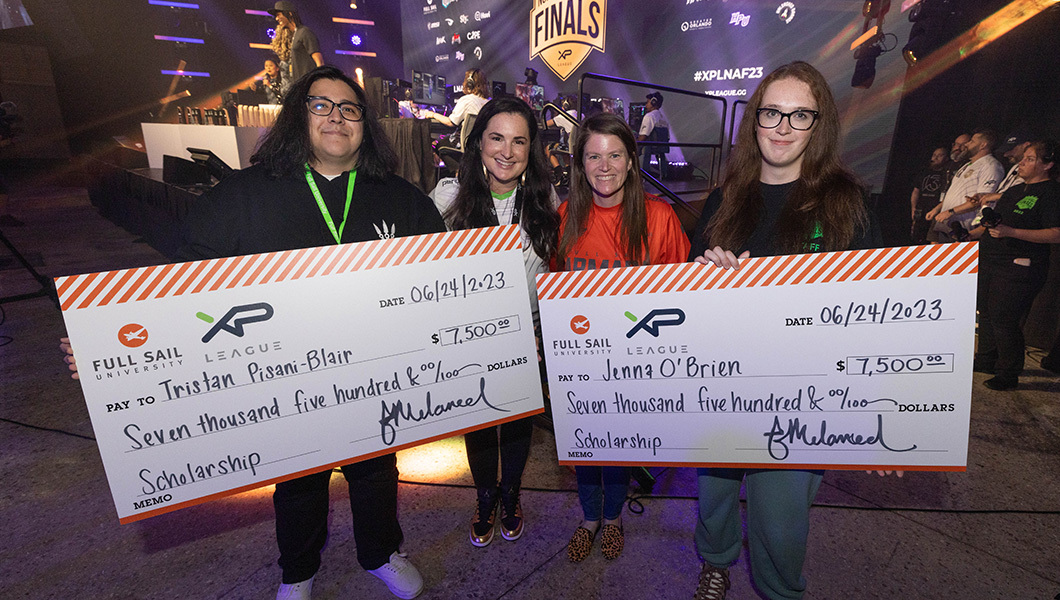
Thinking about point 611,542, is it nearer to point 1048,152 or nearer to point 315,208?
point 315,208

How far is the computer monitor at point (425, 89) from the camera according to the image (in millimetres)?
11117

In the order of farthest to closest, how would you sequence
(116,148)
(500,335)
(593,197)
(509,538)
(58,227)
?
(116,148), (58,227), (509,538), (593,197), (500,335)

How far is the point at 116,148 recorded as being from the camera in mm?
Result: 11289

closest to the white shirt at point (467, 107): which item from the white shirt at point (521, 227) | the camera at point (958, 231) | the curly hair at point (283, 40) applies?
the curly hair at point (283, 40)

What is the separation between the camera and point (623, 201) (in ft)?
7.15

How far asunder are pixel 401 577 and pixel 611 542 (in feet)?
3.20

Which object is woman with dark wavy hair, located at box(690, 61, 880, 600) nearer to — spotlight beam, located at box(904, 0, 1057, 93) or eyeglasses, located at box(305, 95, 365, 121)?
eyeglasses, located at box(305, 95, 365, 121)

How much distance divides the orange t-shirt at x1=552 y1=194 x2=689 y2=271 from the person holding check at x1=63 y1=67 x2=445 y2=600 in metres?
0.63

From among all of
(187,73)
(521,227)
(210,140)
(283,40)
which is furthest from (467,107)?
(187,73)

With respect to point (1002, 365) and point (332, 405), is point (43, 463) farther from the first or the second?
point (1002, 365)

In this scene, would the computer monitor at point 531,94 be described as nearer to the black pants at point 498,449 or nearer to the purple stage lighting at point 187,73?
the black pants at point 498,449

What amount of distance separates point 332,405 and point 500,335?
2.04 ft

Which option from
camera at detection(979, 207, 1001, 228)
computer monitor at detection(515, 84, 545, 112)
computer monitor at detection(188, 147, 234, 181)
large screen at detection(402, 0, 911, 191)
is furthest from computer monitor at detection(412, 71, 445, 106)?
camera at detection(979, 207, 1001, 228)

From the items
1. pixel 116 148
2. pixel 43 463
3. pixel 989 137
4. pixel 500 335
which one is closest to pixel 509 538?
pixel 500 335
